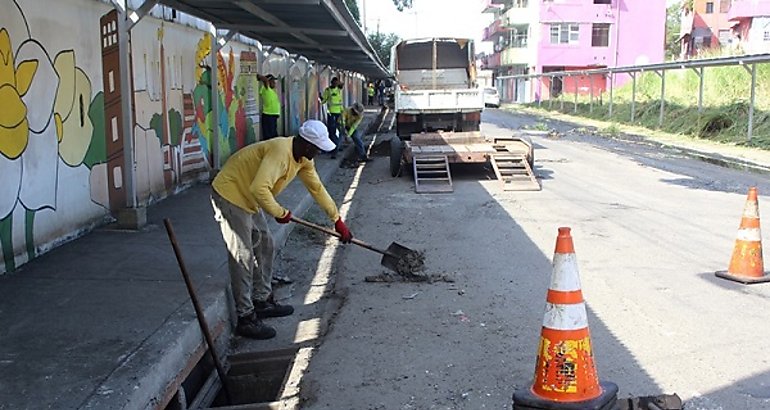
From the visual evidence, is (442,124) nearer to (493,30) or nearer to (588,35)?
(588,35)

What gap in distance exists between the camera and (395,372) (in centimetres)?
486

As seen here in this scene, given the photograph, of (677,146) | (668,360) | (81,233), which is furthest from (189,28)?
(677,146)

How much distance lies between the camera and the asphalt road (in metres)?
4.64

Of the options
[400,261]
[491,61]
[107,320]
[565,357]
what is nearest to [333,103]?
[400,261]

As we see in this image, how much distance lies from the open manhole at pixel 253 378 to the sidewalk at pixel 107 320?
27cm

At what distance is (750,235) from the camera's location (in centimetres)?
691

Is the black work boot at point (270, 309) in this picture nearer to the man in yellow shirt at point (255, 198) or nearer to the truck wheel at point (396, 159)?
the man in yellow shirt at point (255, 198)

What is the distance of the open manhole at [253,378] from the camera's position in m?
5.22

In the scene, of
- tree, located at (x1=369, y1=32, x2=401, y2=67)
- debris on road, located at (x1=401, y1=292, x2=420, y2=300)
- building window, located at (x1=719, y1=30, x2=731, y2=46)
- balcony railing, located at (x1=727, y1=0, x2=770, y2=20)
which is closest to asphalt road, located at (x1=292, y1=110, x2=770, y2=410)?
debris on road, located at (x1=401, y1=292, x2=420, y2=300)

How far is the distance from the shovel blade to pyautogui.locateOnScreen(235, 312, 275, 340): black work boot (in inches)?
65.1

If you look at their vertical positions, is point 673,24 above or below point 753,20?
above

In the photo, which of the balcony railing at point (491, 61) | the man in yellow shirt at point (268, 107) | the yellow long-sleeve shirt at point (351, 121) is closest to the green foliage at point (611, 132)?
the yellow long-sleeve shirt at point (351, 121)

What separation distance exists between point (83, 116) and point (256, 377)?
152 inches

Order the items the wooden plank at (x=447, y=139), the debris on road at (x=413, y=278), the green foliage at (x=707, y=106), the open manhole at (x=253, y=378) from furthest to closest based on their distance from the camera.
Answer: the green foliage at (x=707, y=106)
the wooden plank at (x=447, y=139)
the debris on road at (x=413, y=278)
the open manhole at (x=253, y=378)
